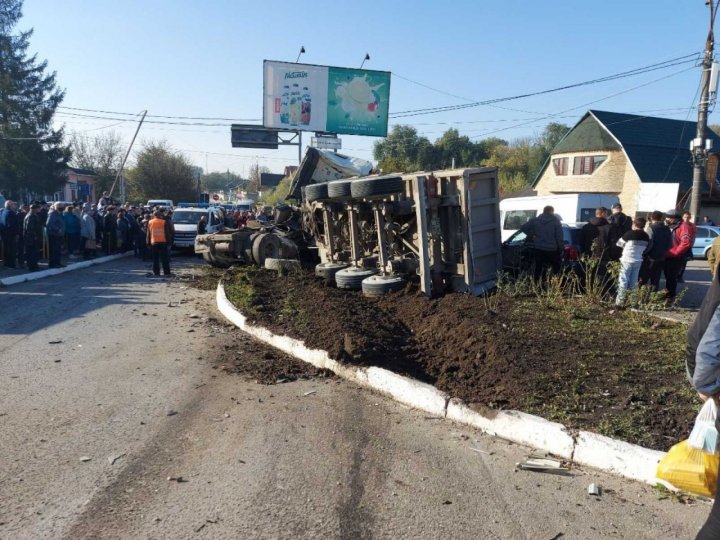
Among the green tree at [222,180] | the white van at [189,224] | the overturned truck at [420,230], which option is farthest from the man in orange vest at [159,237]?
the green tree at [222,180]

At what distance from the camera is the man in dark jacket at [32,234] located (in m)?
13.6

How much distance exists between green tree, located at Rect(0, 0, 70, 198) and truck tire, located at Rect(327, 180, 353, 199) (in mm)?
39282

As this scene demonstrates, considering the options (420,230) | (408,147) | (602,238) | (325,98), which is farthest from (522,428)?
(408,147)

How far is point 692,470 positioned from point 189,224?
2088 cm

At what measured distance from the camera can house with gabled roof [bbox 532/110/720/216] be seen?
36.8 m

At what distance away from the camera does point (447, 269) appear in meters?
9.07

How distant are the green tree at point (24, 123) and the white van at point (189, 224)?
25563 mm

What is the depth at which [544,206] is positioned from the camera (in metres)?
13.6

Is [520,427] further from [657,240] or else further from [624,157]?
[624,157]

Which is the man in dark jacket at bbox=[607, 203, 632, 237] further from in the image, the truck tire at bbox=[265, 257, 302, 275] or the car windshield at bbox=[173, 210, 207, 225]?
the car windshield at bbox=[173, 210, 207, 225]

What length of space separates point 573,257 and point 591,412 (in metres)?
6.81

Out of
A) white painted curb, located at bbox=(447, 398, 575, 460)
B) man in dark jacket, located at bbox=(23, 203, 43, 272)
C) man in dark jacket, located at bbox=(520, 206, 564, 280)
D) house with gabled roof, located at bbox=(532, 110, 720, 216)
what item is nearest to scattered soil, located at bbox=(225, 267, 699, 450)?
white painted curb, located at bbox=(447, 398, 575, 460)

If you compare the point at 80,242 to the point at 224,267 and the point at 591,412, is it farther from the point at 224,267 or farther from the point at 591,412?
the point at 591,412

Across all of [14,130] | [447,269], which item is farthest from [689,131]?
[14,130]
